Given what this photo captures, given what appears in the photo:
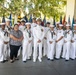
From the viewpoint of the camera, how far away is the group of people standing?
9.37 meters

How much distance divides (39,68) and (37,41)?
51.5 inches

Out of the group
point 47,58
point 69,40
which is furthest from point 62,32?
point 47,58

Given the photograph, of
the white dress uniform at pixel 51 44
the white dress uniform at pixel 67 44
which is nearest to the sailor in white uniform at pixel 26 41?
the white dress uniform at pixel 51 44

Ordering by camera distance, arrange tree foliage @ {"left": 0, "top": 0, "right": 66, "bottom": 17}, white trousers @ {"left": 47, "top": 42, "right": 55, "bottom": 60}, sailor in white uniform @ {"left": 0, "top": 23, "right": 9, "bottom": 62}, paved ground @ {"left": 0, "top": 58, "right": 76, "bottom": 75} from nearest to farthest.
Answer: paved ground @ {"left": 0, "top": 58, "right": 76, "bottom": 75} → sailor in white uniform @ {"left": 0, "top": 23, "right": 9, "bottom": 62} → white trousers @ {"left": 47, "top": 42, "right": 55, "bottom": 60} → tree foliage @ {"left": 0, "top": 0, "right": 66, "bottom": 17}

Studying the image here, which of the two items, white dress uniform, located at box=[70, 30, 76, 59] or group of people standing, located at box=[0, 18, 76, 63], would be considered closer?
group of people standing, located at box=[0, 18, 76, 63]

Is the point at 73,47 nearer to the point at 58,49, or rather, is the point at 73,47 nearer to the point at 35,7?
the point at 58,49

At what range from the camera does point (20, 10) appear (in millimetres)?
18484

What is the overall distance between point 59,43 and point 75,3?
627 cm

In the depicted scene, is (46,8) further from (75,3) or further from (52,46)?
(52,46)

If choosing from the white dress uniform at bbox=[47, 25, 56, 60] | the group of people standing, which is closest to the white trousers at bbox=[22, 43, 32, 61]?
the group of people standing

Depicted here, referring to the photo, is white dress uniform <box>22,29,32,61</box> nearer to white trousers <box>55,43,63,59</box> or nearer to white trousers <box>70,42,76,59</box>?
white trousers <box>55,43,63,59</box>

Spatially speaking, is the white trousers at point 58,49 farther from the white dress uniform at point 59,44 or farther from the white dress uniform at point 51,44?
the white dress uniform at point 51,44

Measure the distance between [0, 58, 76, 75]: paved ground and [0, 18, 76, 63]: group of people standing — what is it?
0.41 metres

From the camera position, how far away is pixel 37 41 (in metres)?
9.62
